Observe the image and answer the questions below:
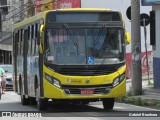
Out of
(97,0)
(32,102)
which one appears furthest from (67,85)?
(97,0)

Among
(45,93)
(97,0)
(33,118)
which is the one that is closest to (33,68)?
(45,93)

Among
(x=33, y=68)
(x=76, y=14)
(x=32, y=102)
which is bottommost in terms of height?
(x=32, y=102)

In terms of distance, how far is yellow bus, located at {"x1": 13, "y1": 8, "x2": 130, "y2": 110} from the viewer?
700 inches

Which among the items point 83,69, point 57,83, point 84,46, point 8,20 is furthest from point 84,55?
point 8,20

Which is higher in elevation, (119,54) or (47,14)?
(47,14)

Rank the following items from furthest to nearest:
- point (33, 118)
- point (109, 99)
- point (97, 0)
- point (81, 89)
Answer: point (97, 0) < point (109, 99) < point (81, 89) < point (33, 118)

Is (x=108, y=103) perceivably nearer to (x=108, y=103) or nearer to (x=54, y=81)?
(x=108, y=103)

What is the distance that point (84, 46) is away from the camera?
1817cm

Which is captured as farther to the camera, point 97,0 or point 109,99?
point 97,0

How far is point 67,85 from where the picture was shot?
1772 cm

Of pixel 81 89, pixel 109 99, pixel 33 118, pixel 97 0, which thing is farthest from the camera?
pixel 97 0

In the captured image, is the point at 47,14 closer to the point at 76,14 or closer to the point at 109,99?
the point at 76,14

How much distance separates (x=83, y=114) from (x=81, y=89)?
30.7 inches

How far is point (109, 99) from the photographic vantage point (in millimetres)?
19234
